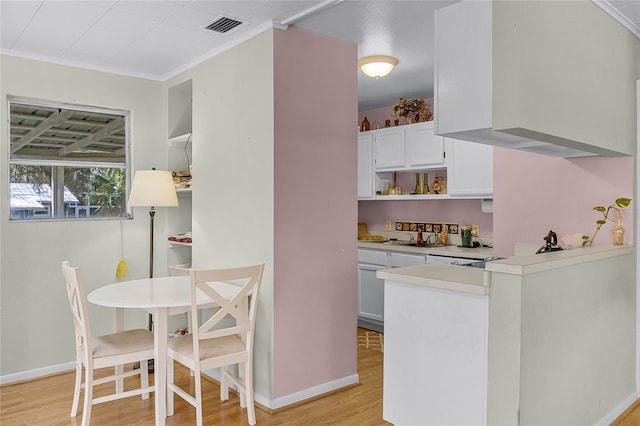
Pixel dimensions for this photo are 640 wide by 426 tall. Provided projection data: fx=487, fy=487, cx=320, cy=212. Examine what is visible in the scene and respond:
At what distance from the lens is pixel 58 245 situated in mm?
3762

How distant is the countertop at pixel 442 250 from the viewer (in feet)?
13.9

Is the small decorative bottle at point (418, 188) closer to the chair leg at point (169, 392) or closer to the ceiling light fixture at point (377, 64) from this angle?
the ceiling light fixture at point (377, 64)

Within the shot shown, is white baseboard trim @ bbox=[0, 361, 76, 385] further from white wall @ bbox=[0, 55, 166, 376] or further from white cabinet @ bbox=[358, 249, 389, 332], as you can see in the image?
white cabinet @ bbox=[358, 249, 389, 332]

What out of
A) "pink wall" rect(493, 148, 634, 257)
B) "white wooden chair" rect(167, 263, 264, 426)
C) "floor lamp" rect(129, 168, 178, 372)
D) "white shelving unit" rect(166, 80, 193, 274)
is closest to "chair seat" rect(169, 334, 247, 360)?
"white wooden chair" rect(167, 263, 264, 426)

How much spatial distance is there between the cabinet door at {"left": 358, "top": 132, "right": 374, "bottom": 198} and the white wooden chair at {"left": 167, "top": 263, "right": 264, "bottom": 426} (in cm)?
265

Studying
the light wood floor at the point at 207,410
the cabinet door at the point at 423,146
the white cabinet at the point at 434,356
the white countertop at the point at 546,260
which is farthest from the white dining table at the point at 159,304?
the cabinet door at the point at 423,146

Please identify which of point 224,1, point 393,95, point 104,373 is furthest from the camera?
point 393,95

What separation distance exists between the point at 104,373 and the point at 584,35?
12.7 feet

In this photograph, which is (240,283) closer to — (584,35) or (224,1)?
(224,1)

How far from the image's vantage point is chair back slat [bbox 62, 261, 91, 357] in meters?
2.68

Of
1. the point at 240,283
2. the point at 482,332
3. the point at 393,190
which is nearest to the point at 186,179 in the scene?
the point at 240,283

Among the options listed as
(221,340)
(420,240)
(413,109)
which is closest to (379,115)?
(413,109)

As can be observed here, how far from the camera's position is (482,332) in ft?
7.02

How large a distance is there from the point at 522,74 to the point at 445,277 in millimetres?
966
